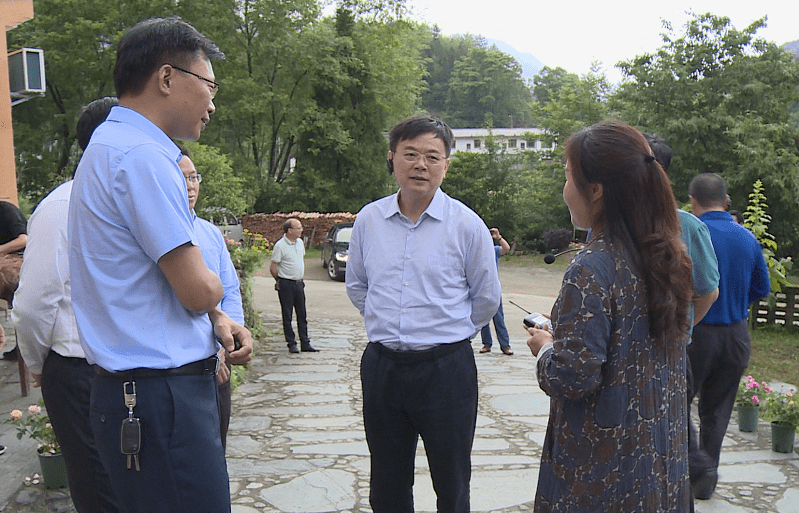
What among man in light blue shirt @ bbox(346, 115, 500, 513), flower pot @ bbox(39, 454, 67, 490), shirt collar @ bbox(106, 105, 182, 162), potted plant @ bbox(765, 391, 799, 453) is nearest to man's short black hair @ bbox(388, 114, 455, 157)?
man in light blue shirt @ bbox(346, 115, 500, 513)

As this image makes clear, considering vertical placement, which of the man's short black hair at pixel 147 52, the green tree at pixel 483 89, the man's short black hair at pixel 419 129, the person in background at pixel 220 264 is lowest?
the person in background at pixel 220 264

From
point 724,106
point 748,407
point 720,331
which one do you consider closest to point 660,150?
point 720,331

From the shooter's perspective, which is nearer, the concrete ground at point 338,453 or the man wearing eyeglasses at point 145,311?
the man wearing eyeglasses at point 145,311

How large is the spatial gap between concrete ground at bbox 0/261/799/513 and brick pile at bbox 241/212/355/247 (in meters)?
23.2

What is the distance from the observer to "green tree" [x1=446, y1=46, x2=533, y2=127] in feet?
324

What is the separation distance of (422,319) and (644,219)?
3.81 feet

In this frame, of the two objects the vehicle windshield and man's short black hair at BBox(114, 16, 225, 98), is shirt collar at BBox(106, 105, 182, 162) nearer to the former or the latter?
man's short black hair at BBox(114, 16, 225, 98)

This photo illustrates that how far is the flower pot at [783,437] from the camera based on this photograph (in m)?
5.29

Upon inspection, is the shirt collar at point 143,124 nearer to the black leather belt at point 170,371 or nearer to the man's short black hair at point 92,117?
the black leather belt at point 170,371

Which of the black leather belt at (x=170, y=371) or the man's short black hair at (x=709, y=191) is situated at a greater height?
the man's short black hair at (x=709, y=191)

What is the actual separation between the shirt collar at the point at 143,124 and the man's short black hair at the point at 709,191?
3.52 meters

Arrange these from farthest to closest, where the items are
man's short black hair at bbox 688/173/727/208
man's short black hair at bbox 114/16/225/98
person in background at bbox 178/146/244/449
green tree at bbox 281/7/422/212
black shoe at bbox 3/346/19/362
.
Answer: green tree at bbox 281/7/422/212 < black shoe at bbox 3/346/19/362 < man's short black hair at bbox 688/173/727/208 < person in background at bbox 178/146/244/449 < man's short black hair at bbox 114/16/225/98

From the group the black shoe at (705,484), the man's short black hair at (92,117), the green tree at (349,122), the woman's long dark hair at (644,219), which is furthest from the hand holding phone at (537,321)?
the green tree at (349,122)

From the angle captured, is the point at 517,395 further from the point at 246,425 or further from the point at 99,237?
the point at 99,237
